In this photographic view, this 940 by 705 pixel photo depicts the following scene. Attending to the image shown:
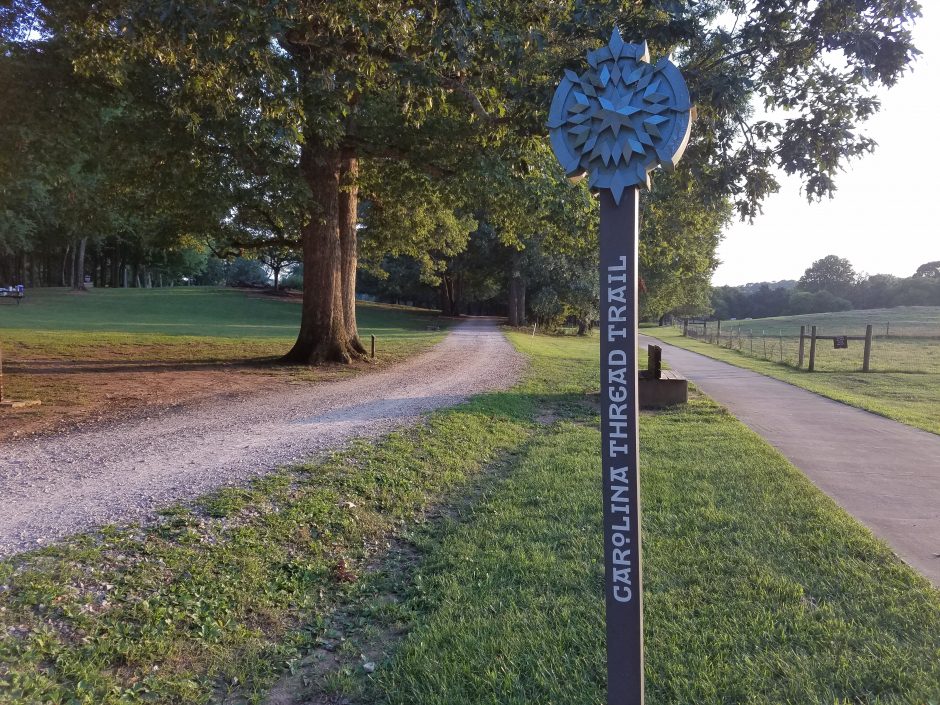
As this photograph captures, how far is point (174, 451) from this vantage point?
667 cm

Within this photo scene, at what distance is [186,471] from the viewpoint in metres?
5.93

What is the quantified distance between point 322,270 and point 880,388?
545 inches

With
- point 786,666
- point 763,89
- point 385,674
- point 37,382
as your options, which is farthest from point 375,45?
point 37,382

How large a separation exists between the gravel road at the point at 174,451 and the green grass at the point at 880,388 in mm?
7391

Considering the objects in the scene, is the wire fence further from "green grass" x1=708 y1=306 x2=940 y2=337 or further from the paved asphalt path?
the paved asphalt path

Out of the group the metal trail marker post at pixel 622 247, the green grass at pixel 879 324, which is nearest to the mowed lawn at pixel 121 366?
the metal trail marker post at pixel 622 247

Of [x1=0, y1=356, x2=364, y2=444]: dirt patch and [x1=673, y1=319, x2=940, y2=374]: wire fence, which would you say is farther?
[x1=673, y1=319, x2=940, y2=374]: wire fence

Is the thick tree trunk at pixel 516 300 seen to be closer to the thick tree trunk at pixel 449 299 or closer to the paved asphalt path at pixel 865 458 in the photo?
the thick tree trunk at pixel 449 299

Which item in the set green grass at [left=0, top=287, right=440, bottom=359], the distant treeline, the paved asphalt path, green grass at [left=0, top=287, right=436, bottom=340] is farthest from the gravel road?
the distant treeline

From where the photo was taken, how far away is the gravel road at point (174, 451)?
4777mm

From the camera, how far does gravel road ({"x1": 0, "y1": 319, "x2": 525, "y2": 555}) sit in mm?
4777

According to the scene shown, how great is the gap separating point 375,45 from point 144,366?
9.85 metres

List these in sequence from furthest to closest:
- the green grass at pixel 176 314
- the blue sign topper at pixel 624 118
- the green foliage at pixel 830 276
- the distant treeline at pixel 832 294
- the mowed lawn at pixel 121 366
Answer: the green foliage at pixel 830 276 < the distant treeline at pixel 832 294 < the green grass at pixel 176 314 < the mowed lawn at pixel 121 366 < the blue sign topper at pixel 624 118

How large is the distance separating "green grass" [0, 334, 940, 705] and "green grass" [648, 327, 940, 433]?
6556mm
